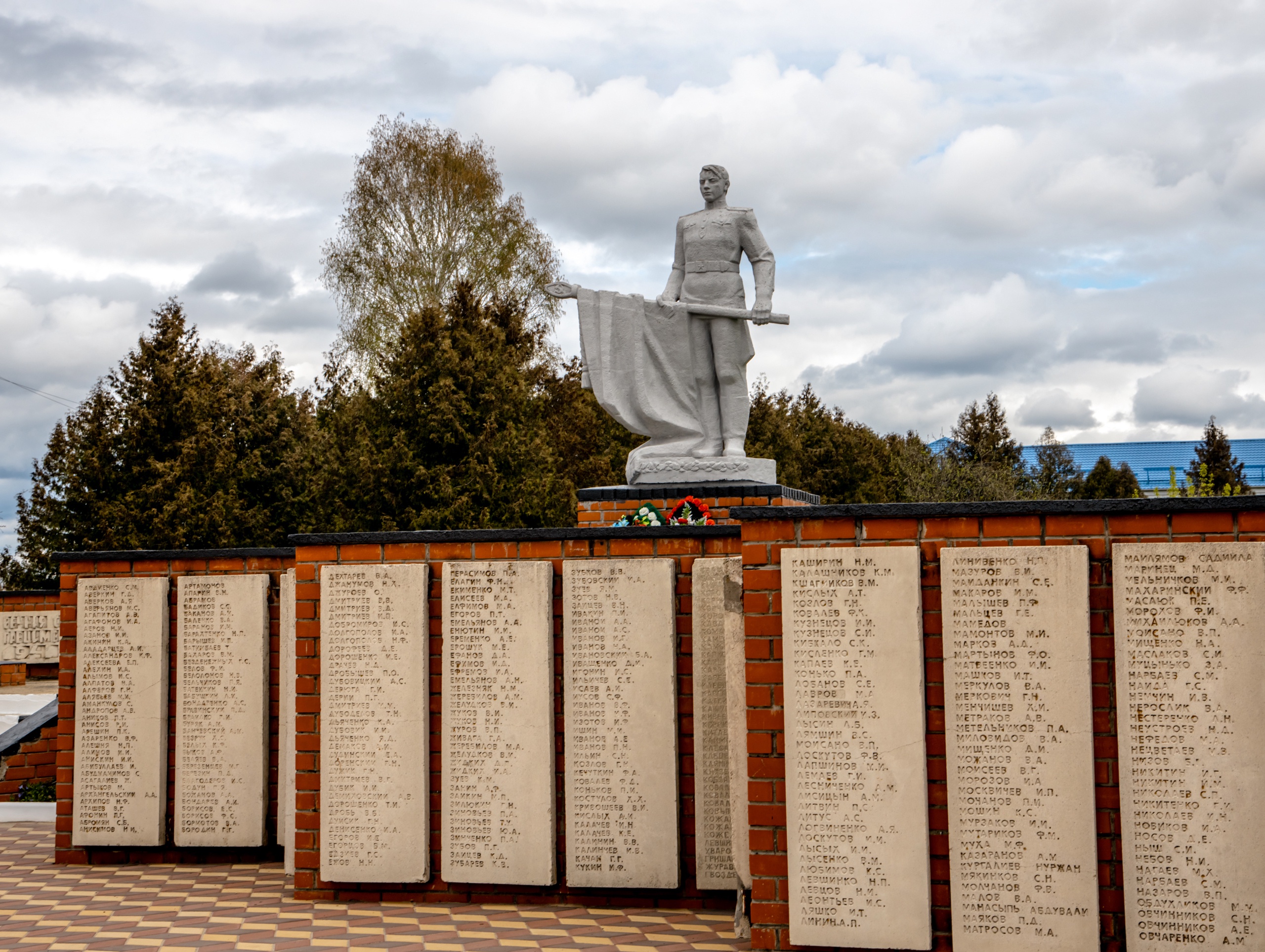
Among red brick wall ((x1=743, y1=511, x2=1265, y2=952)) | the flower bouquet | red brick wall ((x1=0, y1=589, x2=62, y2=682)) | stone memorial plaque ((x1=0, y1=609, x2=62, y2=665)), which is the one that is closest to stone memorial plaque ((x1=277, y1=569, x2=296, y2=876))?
red brick wall ((x1=743, y1=511, x2=1265, y2=952))

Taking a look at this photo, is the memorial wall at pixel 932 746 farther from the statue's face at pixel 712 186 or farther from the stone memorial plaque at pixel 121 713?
the statue's face at pixel 712 186

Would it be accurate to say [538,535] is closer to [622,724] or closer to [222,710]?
[622,724]

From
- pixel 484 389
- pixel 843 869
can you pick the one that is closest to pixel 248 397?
pixel 484 389

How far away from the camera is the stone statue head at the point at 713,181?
29.3ft

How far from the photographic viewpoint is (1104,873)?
13.5 ft

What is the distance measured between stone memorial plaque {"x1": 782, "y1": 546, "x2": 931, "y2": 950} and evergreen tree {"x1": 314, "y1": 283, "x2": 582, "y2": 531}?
593 inches

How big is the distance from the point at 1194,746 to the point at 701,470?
5021mm

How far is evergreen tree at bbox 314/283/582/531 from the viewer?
19812mm

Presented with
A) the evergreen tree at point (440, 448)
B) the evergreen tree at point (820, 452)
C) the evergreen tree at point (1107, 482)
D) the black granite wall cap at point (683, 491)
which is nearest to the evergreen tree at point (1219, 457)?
the evergreen tree at point (1107, 482)

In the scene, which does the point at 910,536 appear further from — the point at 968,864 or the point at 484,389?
the point at 484,389

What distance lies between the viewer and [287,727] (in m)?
6.07

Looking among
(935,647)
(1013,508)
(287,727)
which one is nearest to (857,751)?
(935,647)

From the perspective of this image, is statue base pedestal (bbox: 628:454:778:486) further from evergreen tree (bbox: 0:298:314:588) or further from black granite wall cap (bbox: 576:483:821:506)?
evergreen tree (bbox: 0:298:314:588)

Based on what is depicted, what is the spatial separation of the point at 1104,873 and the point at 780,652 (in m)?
1.35
